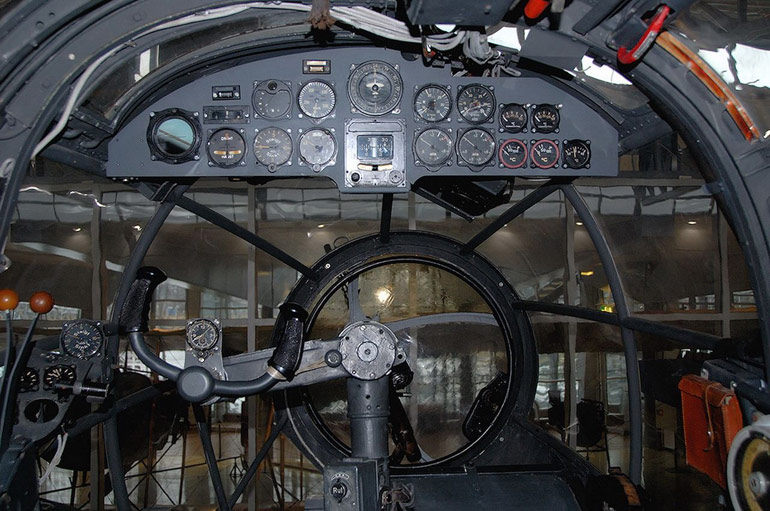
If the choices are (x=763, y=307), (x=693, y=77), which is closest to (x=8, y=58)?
(x=693, y=77)

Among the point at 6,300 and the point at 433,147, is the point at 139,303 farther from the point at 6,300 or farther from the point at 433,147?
the point at 433,147

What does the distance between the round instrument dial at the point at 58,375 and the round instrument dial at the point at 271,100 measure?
1.35 metres

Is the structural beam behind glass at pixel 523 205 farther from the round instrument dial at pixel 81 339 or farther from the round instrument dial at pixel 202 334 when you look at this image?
the round instrument dial at pixel 81 339

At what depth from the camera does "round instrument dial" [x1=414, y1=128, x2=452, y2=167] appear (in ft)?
8.31

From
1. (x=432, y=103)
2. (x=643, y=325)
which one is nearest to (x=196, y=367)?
(x=432, y=103)

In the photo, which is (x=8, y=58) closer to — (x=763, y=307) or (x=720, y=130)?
(x=720, y=130)

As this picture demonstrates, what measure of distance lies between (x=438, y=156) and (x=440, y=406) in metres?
2.75

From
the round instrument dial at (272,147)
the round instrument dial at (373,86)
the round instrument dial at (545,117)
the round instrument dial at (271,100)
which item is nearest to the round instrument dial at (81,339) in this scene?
the round instrument dial at (272,147)

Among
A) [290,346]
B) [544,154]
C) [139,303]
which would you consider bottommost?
[290,346]

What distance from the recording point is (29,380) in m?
2.46

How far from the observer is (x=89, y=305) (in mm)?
5043

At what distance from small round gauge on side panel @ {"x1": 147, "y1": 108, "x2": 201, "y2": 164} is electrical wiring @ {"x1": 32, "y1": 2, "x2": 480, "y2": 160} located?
63 centimetres

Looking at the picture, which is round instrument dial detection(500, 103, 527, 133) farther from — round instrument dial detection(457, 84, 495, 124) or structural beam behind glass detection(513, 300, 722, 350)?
structural beam behind glass detection(513, 300, 722, 350)

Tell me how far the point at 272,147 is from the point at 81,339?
1.18m
